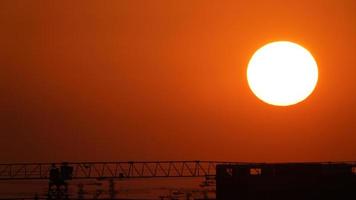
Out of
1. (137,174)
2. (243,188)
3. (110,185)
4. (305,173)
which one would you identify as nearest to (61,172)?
(137,174)

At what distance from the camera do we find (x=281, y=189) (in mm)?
36938

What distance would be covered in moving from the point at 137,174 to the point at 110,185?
6.22 meters

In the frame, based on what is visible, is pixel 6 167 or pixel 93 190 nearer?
pixel 6 167

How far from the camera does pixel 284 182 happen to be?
37.0m

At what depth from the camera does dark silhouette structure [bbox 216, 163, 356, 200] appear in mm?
36812

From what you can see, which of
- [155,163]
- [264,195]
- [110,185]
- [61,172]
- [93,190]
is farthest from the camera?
[93,190]

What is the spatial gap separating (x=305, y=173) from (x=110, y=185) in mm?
26738

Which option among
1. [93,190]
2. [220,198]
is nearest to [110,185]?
[93,190]

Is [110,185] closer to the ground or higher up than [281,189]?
higher up

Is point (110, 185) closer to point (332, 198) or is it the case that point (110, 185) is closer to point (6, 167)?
point (6, 167)

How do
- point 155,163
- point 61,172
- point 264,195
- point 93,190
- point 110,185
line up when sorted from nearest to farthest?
point 264,195
point 61,172
point 155,163
point 110,185
point 93,190

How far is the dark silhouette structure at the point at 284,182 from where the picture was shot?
1449 inches

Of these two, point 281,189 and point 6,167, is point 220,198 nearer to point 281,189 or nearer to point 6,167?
point 281,189

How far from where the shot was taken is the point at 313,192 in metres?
37.2
